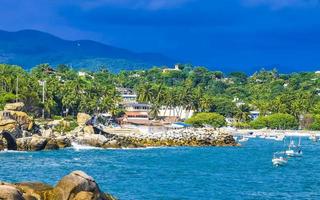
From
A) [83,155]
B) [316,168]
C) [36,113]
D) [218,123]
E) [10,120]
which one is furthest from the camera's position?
[218,123]

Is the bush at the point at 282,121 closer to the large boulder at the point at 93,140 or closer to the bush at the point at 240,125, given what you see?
the bush at the point at 240,125

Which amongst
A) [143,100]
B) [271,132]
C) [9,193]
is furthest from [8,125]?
[143,100]

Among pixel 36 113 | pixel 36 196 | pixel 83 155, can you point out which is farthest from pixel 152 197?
pixel 36 113

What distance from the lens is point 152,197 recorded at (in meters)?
45.5

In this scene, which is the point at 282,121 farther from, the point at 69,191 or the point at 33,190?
the point at 69,191

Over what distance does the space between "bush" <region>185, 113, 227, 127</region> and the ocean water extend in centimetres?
7306

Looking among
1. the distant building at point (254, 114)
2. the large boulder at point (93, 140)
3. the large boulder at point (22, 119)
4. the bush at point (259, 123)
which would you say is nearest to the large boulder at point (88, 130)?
the large boulder at point (93, 140)

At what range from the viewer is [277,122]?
17612 centimetres

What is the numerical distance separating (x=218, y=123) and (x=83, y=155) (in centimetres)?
8992

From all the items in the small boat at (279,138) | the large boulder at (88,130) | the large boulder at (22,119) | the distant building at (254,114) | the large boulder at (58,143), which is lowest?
the large boulder at (58,143)

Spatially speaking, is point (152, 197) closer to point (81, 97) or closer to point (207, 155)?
point (207, 155)

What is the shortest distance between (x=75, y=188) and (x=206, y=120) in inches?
5563

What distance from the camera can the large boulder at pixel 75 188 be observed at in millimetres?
29125

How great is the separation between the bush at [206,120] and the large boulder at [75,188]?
137 meters
